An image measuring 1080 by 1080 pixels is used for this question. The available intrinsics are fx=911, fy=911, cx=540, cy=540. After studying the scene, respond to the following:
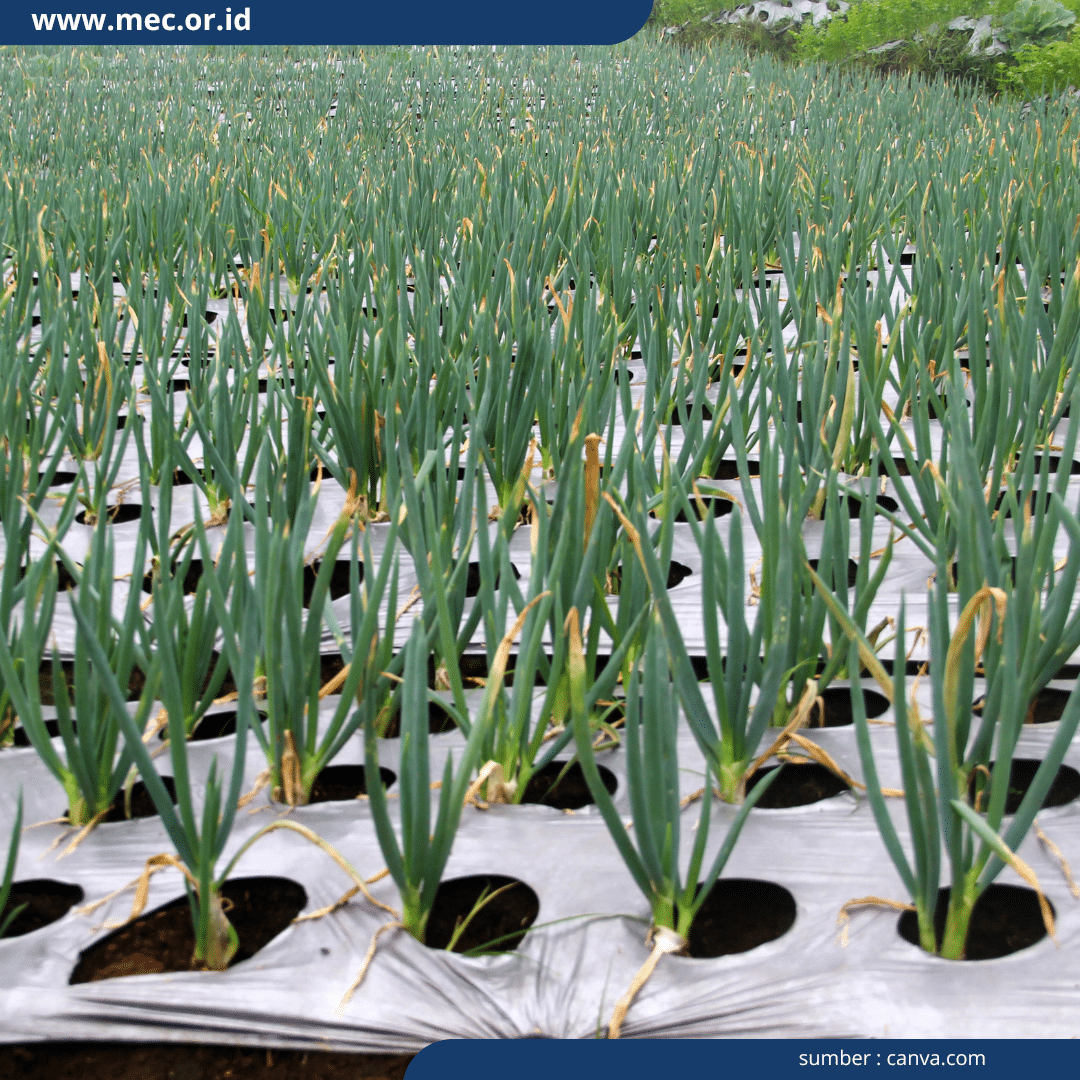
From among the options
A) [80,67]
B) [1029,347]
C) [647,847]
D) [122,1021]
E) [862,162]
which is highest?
[80,67]

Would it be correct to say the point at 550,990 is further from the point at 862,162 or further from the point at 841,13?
the point at 841,13

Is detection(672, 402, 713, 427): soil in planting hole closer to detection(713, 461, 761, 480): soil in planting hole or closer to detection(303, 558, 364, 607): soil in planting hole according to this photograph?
detection(713, 461, 761, 480): soil in planting hole

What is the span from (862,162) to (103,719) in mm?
2716

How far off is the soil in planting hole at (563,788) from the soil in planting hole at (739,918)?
121mm

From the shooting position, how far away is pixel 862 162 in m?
2.71

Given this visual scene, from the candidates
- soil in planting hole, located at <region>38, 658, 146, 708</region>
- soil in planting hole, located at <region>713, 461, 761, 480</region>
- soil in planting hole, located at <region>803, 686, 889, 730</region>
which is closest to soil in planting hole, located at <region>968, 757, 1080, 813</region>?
soil in planting hole, located at <region>803, 686, 889, 730</region>

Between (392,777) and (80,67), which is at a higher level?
(80,67)

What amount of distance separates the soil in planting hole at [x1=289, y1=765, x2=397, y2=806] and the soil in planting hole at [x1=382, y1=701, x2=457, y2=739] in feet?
0.11

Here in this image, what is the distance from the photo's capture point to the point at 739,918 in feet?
2.04

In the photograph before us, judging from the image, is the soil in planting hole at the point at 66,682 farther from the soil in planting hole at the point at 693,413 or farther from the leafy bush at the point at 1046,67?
the leafy bush at the point at 1046,67

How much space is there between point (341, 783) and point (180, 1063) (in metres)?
0.24

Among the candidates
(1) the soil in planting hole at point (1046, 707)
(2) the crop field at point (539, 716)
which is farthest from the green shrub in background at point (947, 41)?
(1) the soil in planting hole at point (1046, 707)

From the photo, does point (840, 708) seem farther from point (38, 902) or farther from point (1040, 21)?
point (1040, 21)

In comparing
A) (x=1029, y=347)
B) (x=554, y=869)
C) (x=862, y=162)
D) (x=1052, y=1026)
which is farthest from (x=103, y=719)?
(x=862, y=162)
